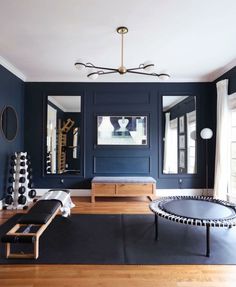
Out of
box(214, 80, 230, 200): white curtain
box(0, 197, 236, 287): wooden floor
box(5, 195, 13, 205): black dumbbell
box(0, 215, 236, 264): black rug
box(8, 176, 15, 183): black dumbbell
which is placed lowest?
box(0, 197, 236, 287): wooden floor

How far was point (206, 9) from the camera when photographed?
2.53 metres

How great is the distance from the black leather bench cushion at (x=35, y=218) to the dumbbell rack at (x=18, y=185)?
154cm

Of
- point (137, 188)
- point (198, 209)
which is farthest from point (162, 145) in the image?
point (198, 209)

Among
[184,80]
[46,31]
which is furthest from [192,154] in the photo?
[46,31]

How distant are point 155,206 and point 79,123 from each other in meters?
3.01

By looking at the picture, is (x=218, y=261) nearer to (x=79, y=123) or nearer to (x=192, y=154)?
(x=192, y=154)

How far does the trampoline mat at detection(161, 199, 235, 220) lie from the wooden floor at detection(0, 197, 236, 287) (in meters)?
0.53

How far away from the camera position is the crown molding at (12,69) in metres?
4.10

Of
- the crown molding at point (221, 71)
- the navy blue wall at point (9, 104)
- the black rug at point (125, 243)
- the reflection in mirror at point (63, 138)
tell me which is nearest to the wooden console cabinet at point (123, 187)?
the reflection in mirror at point (63, 138)

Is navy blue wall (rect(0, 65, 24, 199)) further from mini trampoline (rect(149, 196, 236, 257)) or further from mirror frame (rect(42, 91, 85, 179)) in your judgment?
mini trampoline (rect(149, 196, 236, 257))

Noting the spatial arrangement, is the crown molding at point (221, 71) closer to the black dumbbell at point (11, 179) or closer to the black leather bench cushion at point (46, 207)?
the black leather bench cushion at point (46, 207)

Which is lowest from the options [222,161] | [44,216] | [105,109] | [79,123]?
[44,216]

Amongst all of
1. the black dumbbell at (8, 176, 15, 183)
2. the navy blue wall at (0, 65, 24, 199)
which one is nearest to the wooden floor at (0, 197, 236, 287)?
the black dumbbell at (8, 176, 15, 183)

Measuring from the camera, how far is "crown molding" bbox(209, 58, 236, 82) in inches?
166
